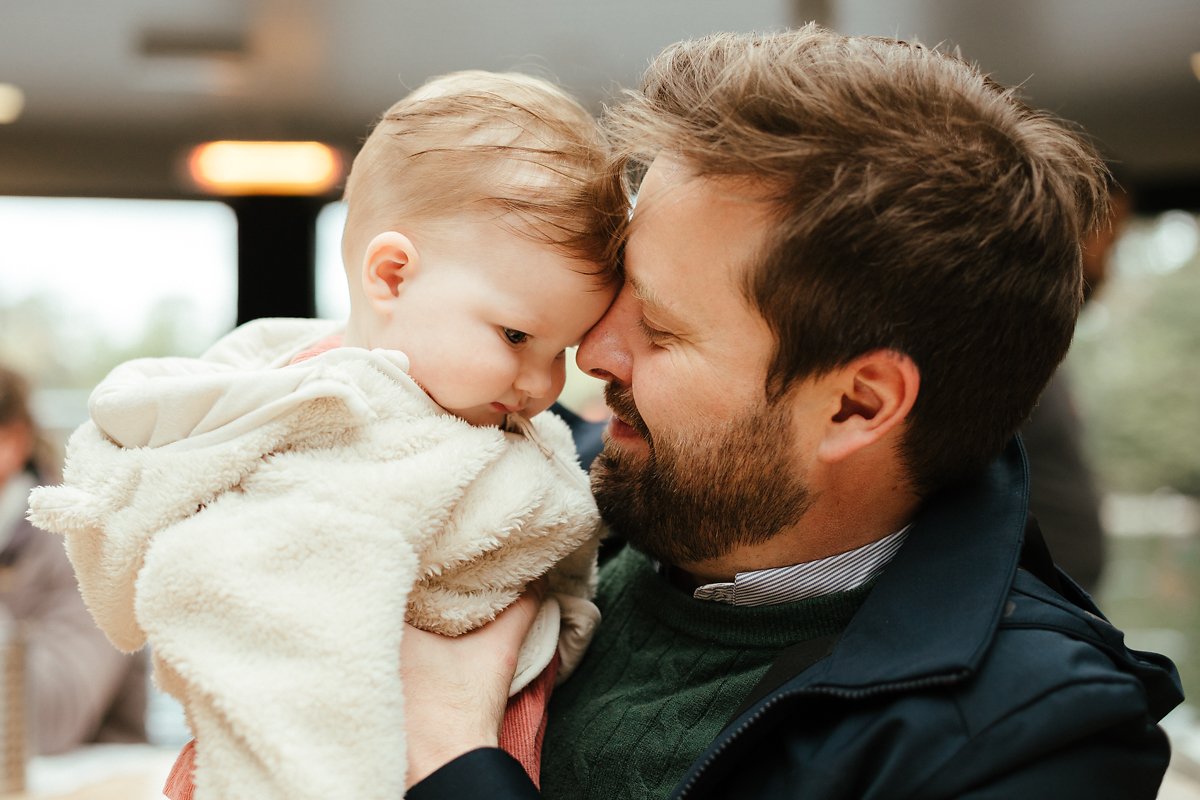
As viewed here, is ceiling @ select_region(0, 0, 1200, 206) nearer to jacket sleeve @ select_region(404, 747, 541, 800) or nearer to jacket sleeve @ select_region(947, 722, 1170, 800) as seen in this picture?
jacket sleeve @ select_region(947, 722, 1170, 800)

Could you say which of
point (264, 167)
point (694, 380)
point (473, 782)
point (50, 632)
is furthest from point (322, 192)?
point (473, 782)

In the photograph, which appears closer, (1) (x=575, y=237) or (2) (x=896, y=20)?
(1) (x=575, y=237)

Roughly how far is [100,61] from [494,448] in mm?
3391

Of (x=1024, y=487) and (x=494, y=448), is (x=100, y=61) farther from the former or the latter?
(x=1024, y=487)

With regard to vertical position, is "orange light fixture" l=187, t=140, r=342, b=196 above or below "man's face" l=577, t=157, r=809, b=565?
below

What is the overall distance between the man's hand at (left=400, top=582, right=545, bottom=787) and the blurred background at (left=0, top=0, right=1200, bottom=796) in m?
2.69

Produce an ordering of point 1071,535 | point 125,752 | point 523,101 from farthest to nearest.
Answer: point 125,752 → point 1071,535 → point 523,101

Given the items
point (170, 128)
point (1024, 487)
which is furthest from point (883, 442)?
point (170, 128)

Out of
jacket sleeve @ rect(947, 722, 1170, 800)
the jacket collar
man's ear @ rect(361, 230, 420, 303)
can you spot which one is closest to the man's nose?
man's ear @ rect(361, 230, 420, 303)

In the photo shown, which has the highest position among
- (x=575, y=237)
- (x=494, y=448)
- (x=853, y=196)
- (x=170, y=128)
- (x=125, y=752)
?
(x=853, y=196)

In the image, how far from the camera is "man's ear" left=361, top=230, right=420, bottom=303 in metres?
1.26

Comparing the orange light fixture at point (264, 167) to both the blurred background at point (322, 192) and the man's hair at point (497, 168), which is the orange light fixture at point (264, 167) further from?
the man's hair at point (497, 168)

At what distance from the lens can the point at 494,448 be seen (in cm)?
119

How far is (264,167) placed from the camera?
4.90 m
